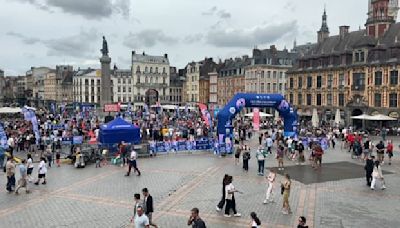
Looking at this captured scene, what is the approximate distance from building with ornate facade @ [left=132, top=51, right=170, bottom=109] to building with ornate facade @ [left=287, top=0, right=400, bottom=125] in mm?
48093

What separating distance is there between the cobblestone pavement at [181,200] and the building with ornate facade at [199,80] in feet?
233

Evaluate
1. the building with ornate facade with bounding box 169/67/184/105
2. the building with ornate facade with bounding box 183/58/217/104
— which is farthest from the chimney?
the building with ornate facade with bounding box 169/67/184/105

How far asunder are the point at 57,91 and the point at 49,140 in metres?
109

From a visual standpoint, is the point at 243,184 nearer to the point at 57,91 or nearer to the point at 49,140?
the point at 49,140

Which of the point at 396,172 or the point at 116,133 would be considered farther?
the point at 116,133

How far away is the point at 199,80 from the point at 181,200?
79693 mm

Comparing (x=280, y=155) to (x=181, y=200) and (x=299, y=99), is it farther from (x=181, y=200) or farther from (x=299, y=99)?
(x=299, y=99)

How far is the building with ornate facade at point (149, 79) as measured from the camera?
323ft

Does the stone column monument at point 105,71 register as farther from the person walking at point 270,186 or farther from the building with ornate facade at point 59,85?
the building with ornate facade at point 59,85

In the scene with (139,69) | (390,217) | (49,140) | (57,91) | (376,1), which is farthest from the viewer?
(57,91)

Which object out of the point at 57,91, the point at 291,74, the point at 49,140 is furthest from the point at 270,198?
the point at 57,91

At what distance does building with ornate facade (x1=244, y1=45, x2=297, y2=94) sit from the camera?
72500mm

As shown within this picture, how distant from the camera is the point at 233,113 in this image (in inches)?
1108

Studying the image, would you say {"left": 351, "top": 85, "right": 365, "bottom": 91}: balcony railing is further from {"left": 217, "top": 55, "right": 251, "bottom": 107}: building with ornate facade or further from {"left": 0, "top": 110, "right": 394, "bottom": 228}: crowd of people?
{"left": 217, "top": 55, "right": 251, "bottom": 107}: building with ornate facade
